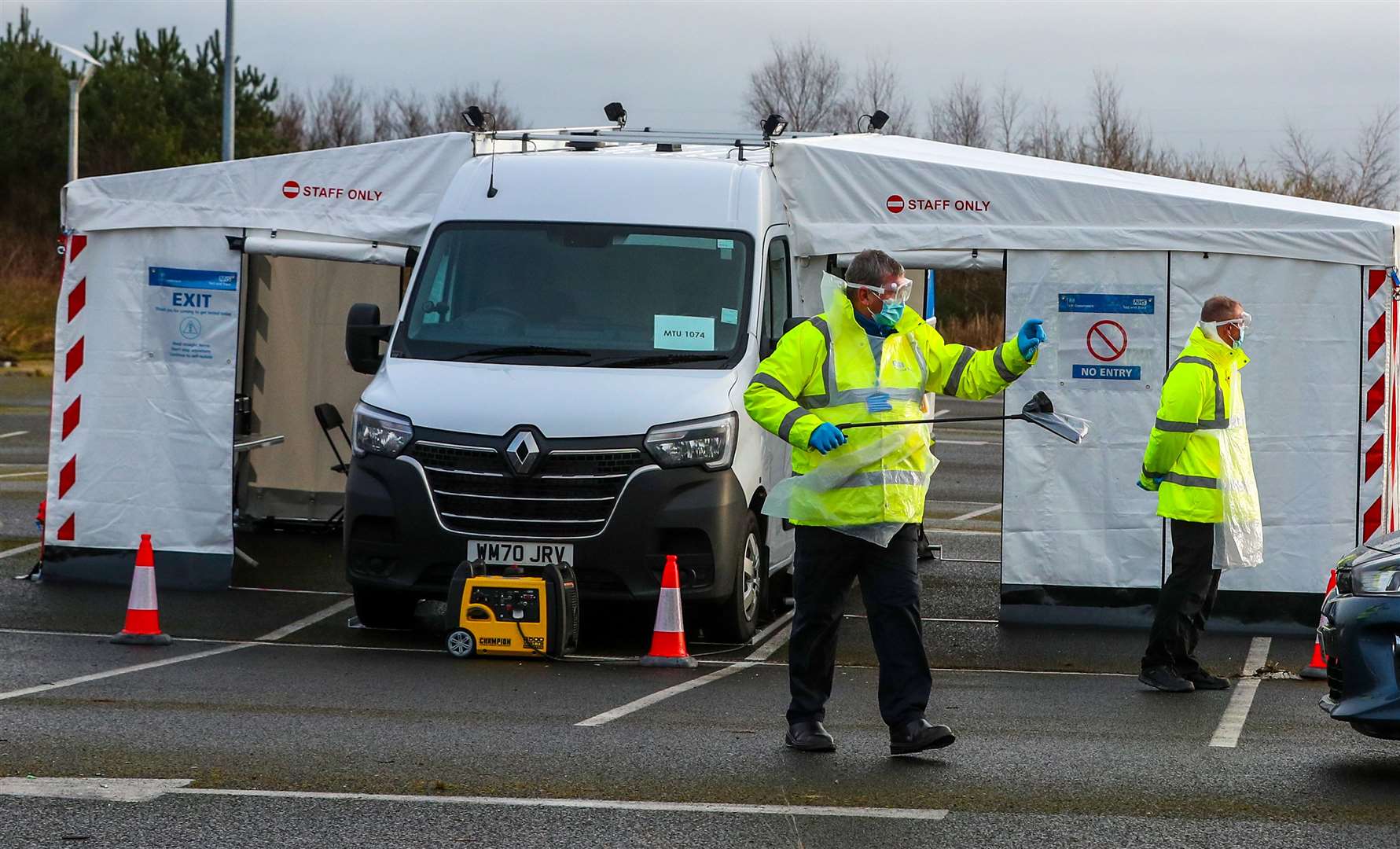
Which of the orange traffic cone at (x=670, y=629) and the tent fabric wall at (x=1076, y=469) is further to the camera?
the tent fabric wall at (x=1076, y=469)

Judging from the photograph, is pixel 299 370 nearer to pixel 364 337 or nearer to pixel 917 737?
pixel 364 337

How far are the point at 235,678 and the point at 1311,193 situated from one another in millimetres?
37853

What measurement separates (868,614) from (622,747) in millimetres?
1120

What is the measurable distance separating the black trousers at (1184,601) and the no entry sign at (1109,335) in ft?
7.18

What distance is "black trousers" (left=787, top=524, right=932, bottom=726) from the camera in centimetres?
732

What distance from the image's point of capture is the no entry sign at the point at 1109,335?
11.4 metres

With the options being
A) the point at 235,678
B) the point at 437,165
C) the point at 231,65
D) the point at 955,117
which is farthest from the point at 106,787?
the point at 955,117

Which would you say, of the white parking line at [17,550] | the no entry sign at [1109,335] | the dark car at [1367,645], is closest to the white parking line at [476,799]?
the dark car at [1367,645]

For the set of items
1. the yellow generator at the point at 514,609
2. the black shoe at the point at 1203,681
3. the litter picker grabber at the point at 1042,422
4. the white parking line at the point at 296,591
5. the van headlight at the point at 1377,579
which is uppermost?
the litter picker grabber at the point at 1042,422

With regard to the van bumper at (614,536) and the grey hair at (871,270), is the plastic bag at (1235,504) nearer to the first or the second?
the van bumper at (614,536)

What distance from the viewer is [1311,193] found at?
42781 millimetres

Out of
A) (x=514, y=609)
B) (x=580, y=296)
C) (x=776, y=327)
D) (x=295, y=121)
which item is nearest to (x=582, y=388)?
(x=580, y=296)

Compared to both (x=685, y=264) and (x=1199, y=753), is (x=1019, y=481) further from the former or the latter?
(x=1199, y=753)

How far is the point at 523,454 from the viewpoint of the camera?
383 inches
